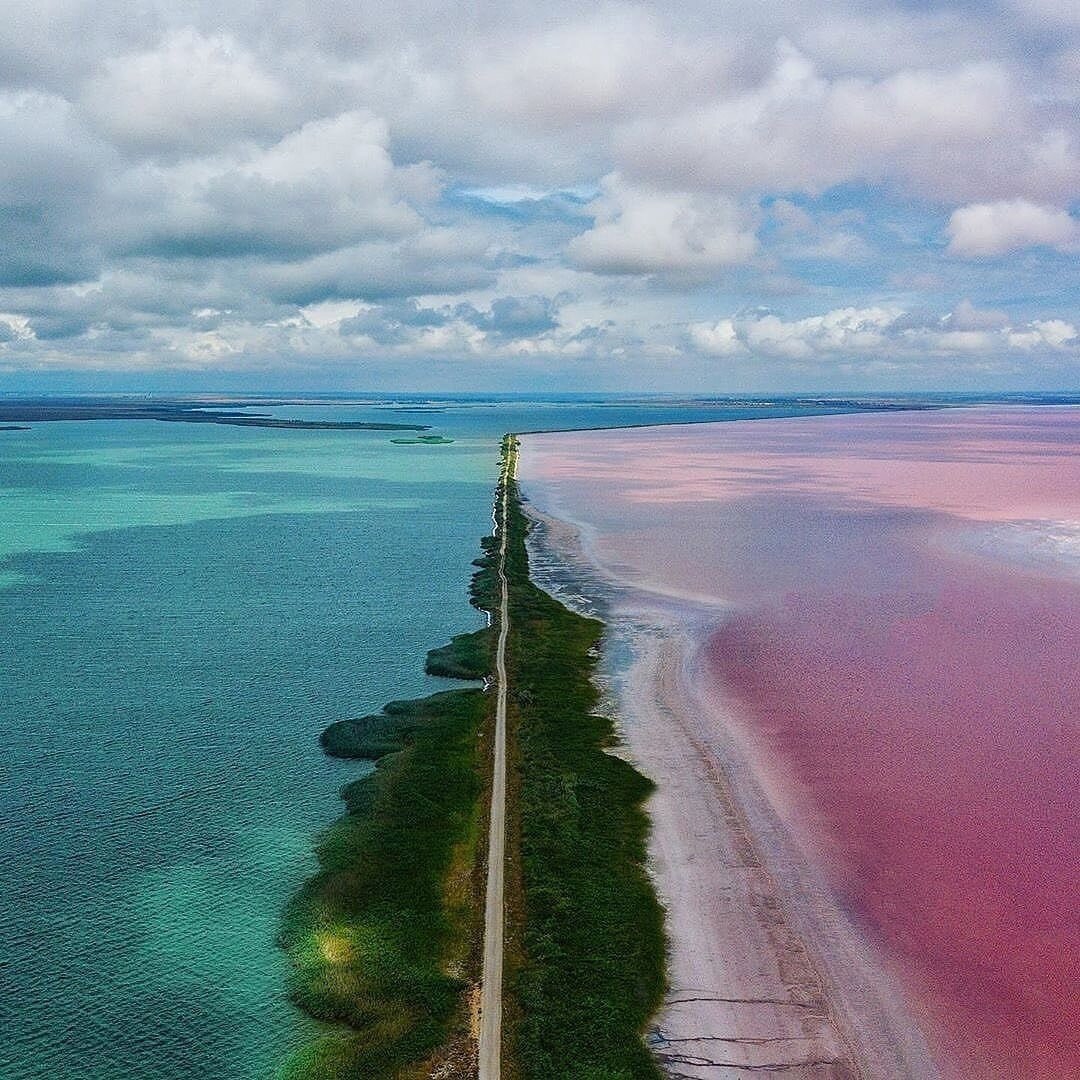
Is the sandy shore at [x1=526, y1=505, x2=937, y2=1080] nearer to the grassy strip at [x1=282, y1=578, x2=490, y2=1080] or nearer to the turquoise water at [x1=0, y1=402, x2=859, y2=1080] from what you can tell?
the grassy strip at [x1=282, y1=578, x2=490, y2=1080]

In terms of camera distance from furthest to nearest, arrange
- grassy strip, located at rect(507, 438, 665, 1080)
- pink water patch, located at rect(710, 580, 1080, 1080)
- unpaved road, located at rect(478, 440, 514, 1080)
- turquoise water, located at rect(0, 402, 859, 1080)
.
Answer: pink water patch, located at rect(710, 580, 1080, 1080), turquoise water, located at rect(0, 402, 859, 1080), grassy strip, located at rect(507, 438, 665, 1080), unpaved road, located at rect(478, 440, 514, 1080)

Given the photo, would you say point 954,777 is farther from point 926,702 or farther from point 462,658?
point 462,658

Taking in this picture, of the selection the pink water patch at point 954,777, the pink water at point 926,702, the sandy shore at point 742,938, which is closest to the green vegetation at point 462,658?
the sandy shore at point 742,938

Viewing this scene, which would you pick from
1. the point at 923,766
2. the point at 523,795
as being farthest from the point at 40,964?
the point at 923,766

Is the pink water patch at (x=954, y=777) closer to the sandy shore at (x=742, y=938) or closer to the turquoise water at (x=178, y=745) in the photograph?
the sandy shore at (x=742, y=938)

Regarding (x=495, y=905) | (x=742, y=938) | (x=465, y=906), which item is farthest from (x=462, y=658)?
(x=742, y=938)

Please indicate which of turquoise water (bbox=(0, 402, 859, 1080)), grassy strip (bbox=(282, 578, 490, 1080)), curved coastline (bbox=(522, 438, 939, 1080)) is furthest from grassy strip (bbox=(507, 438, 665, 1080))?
turquoise water (bbox=(0, 402, 859, 1080))
